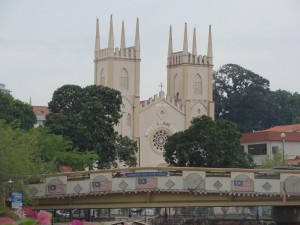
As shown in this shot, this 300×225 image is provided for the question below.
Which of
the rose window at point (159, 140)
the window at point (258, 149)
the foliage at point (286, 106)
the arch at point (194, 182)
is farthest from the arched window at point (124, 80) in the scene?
the arch at point (194, 182)

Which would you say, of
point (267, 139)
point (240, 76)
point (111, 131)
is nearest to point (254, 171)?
point (111, 131)

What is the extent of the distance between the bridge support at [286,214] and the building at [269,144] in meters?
67.5

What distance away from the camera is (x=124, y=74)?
5497 inches

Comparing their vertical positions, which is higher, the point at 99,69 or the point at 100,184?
the point at 99,69

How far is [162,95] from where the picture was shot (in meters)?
138

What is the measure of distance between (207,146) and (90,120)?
11591 mm

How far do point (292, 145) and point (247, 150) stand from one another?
5762 mm

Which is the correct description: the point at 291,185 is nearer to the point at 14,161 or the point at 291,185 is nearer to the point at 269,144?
the point at 14,161

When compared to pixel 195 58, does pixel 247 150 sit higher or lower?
lower

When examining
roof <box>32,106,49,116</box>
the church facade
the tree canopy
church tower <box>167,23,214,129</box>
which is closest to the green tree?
the church facade

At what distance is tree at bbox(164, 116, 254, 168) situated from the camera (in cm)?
9806

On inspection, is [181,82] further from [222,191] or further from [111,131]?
[222,191]

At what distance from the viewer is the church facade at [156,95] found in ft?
444

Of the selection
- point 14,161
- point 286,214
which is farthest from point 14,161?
point 286,214
